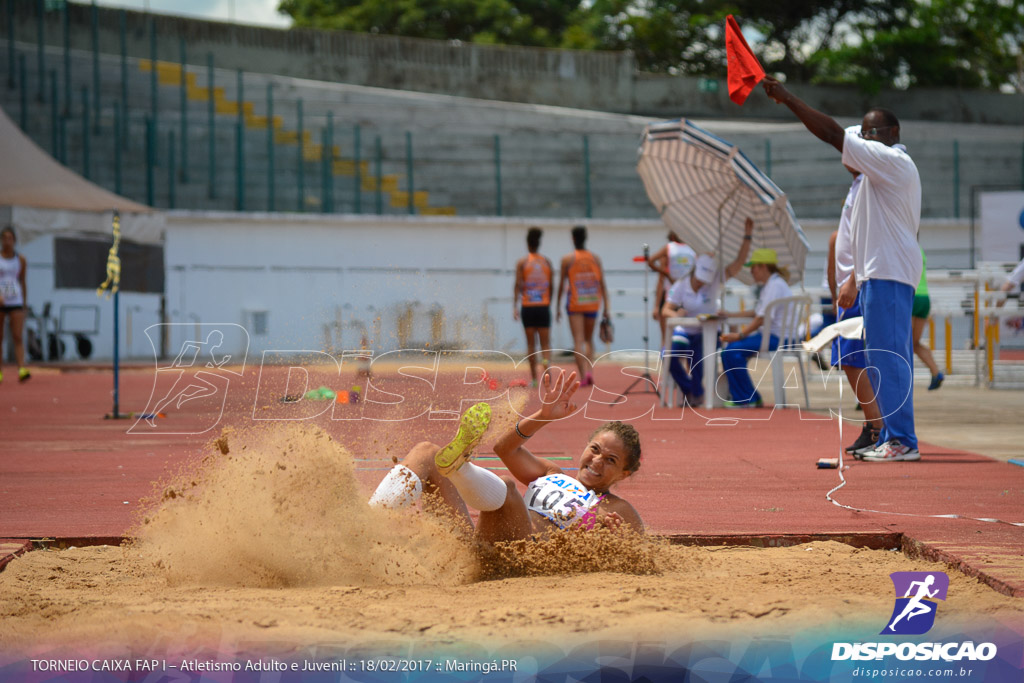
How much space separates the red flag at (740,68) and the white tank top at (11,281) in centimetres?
1079

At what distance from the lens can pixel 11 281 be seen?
46.8 ft

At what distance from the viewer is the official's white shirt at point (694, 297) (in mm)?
11406

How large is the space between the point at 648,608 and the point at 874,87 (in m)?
34.5

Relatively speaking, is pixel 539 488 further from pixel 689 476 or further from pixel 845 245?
pixel 845 245

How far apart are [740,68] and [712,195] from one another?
528 cm

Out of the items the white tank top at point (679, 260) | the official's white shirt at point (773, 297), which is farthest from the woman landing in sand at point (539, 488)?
the white tank top at point (679, 260)

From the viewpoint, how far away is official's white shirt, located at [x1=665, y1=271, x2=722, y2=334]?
449 inches

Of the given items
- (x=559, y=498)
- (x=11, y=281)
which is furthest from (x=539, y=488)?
(x=11, y=281)

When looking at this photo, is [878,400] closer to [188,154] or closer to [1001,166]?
[188,154]

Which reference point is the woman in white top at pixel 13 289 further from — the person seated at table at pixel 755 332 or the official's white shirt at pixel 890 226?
the official's white shirt at pixel 890 226

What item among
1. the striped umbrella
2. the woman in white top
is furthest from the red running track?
the woman in white top

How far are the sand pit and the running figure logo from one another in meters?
0.05

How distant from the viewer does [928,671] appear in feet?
9.22

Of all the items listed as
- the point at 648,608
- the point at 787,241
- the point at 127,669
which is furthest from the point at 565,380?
the point at 787,241
